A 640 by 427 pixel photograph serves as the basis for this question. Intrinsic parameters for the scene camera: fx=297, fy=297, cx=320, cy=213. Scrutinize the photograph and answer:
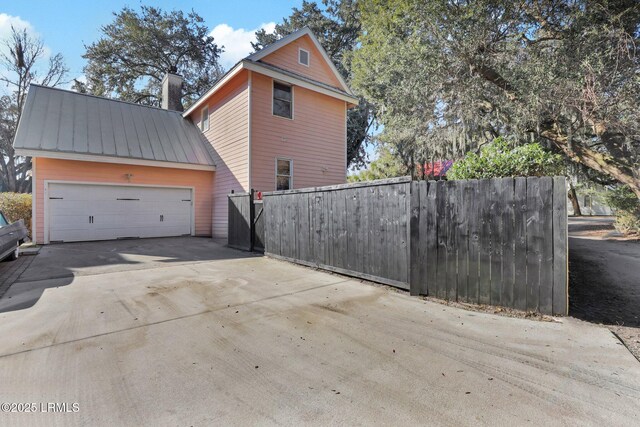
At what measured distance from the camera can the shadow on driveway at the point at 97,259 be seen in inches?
183

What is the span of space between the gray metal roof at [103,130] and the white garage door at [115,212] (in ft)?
4.16

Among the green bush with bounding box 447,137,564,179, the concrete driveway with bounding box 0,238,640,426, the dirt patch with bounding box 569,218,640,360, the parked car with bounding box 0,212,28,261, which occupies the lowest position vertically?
the concrete driveway with bounding box 0,238,640,426

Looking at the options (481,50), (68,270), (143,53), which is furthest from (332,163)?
(143,53)

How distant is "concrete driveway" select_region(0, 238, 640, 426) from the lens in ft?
6.24

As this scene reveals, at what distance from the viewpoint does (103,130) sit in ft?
35.0

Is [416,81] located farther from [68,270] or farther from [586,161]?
[68,270]

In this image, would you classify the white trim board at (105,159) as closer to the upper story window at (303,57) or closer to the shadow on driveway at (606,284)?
the upper story window at (303,57)

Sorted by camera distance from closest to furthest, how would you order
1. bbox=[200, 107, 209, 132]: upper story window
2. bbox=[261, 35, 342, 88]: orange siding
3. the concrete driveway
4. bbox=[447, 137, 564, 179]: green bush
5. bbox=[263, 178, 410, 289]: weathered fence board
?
the concrete driveway < bbox=[447, 137, 564, 179]: green bush < bbox=[263, 178, 410, 289]: weathered fence board < bbox=[261, 35, 342, 88]: orange siding < bbox=[200, 107, 209, 132]: upper story window

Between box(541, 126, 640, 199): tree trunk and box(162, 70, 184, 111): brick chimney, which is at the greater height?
box(162, 70, 184, 111): brick chimney

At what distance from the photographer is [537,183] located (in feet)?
11.3

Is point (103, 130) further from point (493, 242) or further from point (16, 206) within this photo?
point (493, 242)

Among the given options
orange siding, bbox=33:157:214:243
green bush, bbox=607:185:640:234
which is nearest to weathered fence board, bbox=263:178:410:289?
orange siding, bbox=33:157:214:243

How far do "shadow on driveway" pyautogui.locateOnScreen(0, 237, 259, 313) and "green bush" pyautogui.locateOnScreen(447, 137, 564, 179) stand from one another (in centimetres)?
561

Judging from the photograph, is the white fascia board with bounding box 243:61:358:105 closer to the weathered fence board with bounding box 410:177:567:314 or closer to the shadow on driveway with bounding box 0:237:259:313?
the shadow on driveway with bounding box 0:237:259:313
